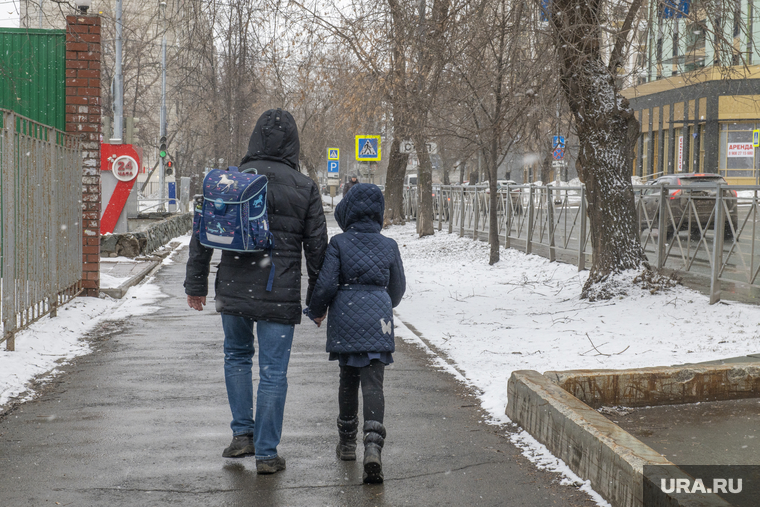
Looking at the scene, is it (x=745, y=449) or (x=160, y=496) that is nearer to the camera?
(x=160, y=496)

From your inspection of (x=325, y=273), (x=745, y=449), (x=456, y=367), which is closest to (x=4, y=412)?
(x=325, y=273)

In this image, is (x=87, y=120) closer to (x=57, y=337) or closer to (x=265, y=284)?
(x=57, y=337)

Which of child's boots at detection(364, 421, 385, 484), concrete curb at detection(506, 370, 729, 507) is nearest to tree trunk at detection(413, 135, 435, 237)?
concrete curb at detection(506, 370, 729, 507)

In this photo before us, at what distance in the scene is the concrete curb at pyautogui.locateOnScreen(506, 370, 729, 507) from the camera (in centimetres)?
371

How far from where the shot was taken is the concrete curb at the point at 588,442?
12.2ft

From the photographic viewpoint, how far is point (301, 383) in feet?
21.6

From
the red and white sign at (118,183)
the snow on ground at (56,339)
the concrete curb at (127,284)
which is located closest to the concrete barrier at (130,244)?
the red and white sign at (118,183)

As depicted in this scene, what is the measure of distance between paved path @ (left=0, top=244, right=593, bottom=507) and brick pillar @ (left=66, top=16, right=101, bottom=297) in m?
3.78

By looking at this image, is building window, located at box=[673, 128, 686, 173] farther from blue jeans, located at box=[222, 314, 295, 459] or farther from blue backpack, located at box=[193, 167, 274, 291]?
blue backpack, located at box=[193, 167, 274, 291]

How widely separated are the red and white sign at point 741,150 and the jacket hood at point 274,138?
43.1 metres

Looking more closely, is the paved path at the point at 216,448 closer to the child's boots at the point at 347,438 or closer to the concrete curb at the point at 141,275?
the child's boots at the point at 347,438

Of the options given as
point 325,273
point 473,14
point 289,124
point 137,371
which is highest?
point 473,14

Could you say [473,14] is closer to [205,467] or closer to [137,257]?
[205,467]

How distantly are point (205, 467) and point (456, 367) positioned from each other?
321cm
